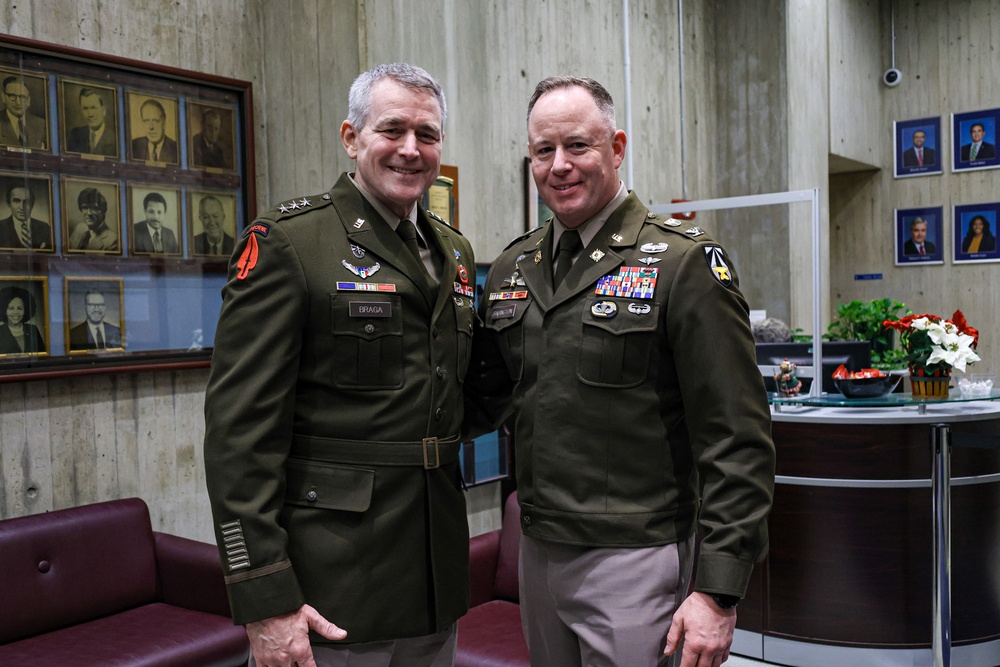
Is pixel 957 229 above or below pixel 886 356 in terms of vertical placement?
above

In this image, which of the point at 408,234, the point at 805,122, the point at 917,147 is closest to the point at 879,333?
the point at 805,122

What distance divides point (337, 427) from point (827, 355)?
320 cm

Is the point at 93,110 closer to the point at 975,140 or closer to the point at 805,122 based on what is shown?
the point at 805,122

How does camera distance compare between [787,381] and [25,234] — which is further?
[787,381]

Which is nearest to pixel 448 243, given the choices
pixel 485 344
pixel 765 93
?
pixel 485 344

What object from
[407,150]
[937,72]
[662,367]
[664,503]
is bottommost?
[664,503]

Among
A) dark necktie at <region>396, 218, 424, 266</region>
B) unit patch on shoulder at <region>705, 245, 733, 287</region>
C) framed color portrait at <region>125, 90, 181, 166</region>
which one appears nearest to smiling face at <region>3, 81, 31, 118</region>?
framed color portrait at <region>125, 90, 181, 166</region>

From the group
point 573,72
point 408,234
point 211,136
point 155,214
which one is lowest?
point 408,234

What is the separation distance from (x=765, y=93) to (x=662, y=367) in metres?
5.98

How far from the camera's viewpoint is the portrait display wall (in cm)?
308

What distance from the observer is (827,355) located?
4227 millimetres

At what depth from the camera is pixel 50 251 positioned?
315 centimetres

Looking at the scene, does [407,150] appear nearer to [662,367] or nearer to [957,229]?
[662,367]

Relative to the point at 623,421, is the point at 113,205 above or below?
above
